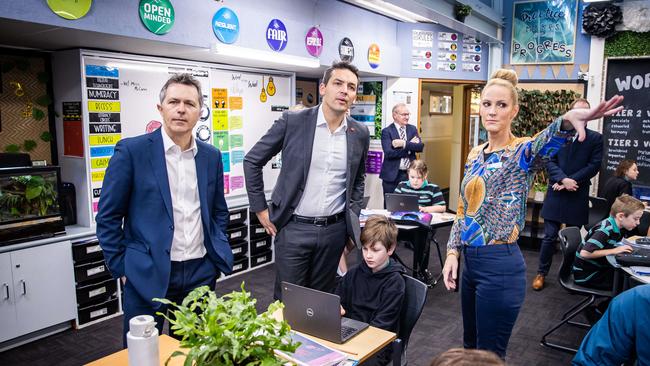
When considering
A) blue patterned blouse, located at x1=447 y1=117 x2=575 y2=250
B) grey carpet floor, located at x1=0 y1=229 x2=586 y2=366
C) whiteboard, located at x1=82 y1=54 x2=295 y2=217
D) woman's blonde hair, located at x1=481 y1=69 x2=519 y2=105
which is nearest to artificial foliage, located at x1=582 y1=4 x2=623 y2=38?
grey carpet floor, located at x1=0 y1=229 x2=586 y2=366

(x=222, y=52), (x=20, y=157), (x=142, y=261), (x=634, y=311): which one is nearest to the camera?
(x=634, y=311)

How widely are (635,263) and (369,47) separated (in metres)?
4.04

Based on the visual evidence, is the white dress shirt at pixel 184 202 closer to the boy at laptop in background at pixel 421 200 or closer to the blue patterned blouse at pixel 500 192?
the blue patterned blouse at pixel 500 192

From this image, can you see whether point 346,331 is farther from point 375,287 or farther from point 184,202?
point 184,202

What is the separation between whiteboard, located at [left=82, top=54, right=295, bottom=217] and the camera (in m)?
4.03

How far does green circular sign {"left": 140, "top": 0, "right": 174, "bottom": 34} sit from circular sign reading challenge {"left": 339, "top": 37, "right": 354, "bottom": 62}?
2.34 m

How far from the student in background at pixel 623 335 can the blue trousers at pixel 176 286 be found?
1604 mm

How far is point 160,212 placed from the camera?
7.48 ft

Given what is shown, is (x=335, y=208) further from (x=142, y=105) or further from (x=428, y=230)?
(x=142, y=105)

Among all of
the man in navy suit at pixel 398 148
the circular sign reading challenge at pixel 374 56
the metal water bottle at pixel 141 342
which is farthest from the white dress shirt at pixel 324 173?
the circular sign reading challenge at pixel 374 56

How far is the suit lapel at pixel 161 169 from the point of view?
2279 millimetres

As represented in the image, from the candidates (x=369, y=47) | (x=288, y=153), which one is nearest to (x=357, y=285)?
(x=288, y=153)

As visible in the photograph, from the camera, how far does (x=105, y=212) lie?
2236 millimetres

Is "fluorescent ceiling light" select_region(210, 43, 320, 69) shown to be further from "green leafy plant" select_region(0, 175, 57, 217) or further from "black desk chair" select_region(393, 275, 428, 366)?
"black desk chair" select_region(393, 275, 428, 366)
